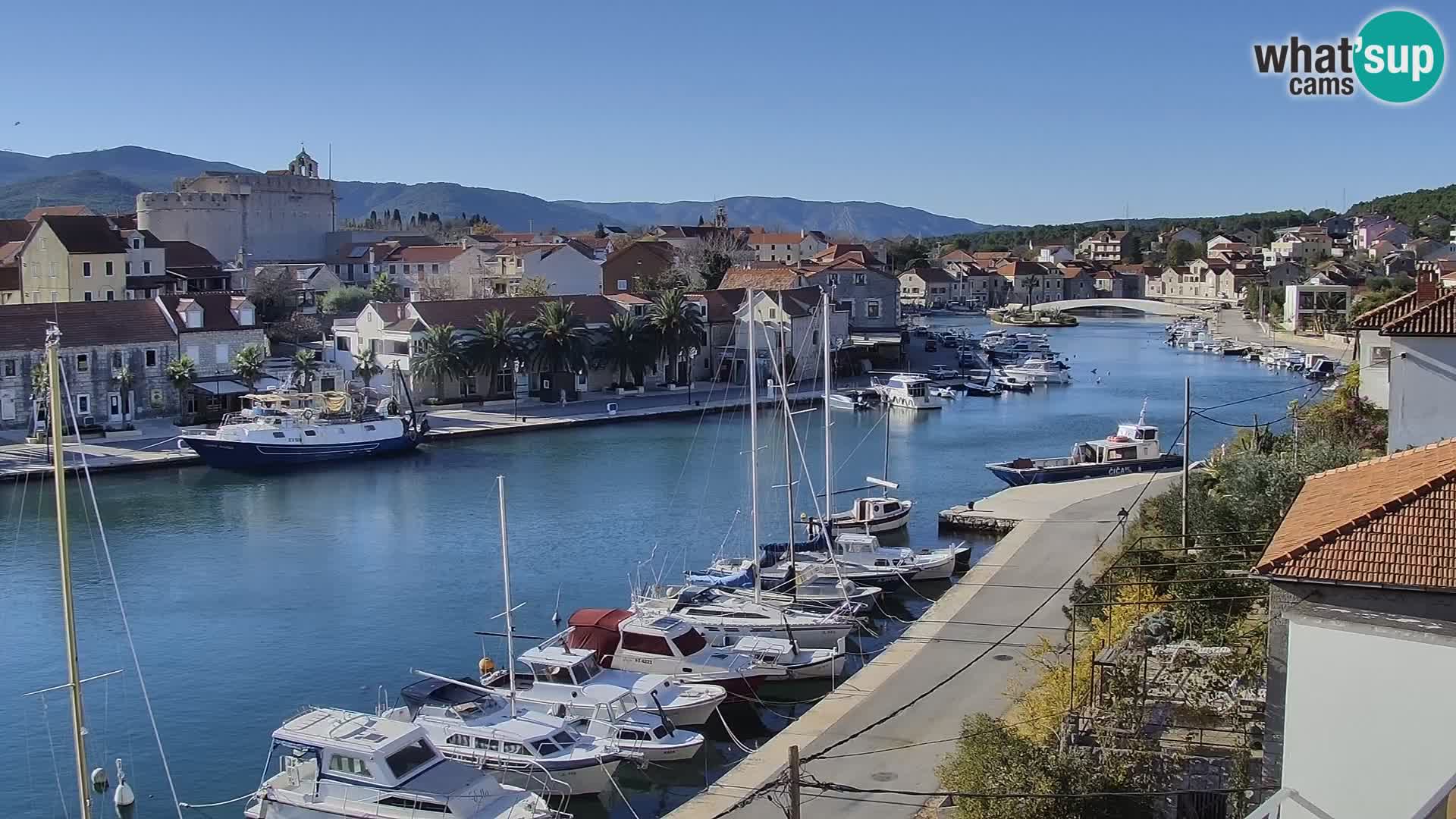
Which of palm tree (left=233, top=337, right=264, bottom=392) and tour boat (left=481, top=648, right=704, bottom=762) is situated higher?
palm tree (left=233, top=337, right=264, bottom=392)

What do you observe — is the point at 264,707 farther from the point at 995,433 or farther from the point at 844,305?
the point at 844,305

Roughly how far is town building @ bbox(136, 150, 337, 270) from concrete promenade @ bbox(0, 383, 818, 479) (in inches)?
1383

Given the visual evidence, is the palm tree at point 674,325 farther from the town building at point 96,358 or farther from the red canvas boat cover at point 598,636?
the red canvas boat cover at point 598,636

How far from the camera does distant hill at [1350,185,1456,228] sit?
135500 millimetres

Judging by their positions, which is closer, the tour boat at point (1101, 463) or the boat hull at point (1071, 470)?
the boat hull at point (1071, 470)

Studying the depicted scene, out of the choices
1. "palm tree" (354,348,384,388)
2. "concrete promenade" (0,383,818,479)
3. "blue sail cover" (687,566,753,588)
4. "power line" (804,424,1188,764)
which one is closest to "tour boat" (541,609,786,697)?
"power line" (804,424,1188,764)

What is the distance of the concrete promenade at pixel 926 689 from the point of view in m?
13.8

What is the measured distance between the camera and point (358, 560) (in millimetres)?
27062

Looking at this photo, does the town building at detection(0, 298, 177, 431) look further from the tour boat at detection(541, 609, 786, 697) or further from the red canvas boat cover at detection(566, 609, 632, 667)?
the tour boat at detection(541, 609, 786, 697)

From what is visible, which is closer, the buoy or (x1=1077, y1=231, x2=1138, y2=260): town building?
the buoy

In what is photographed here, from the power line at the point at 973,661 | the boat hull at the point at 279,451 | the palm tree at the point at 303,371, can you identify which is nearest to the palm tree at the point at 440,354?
the palm tree at the point at 303,371

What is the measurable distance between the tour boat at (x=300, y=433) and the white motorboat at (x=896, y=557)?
18.5 m

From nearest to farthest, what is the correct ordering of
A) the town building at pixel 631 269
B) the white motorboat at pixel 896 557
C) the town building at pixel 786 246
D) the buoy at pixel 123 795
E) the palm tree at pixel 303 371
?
the buoy at pixel 123 795 < the white motorboat at pixel 896 557 < the palm tree at pixel 303 371 < the town building at pixel 631 269 < the town building at pixel 786 246

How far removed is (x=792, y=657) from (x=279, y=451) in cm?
2295
